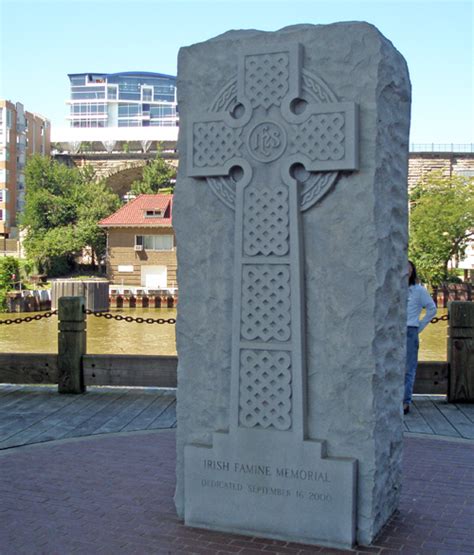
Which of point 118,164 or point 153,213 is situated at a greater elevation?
point 118,164

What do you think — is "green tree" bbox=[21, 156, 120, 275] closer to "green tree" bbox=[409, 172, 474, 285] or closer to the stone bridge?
the stone bridge

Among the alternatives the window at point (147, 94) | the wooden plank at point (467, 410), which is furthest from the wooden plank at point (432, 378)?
the window at point (147, 94)

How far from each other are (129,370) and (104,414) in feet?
4.21

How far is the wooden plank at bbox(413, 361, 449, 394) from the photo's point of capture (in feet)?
33.7

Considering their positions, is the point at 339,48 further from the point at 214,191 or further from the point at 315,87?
the point at 214,191

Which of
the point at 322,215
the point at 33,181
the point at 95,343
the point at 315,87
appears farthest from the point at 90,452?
the point at 33,181

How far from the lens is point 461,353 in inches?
399

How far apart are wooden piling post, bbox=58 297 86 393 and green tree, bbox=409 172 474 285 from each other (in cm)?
4131

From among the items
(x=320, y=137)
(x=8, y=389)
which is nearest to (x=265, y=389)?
(x=320, y=137)

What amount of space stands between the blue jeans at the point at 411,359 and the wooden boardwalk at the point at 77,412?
2715 millimetres

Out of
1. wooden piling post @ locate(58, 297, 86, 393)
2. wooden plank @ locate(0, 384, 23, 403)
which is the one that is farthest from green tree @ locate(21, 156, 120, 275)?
wooden piling post @ locate(58, 297, 86, 393)

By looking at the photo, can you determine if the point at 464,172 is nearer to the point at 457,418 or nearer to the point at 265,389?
the point at 457,418

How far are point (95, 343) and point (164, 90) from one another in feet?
477

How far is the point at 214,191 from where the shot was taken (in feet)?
18.9
